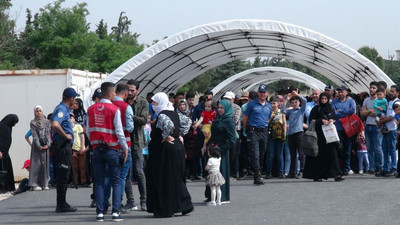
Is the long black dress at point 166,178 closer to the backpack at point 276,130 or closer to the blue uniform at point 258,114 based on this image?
the blue uniform at point 258,114

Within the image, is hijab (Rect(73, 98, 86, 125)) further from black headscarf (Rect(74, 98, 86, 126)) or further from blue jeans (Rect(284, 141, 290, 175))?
blue jeans (Rect(284, 141, 290, 175))

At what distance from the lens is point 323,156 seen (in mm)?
16484

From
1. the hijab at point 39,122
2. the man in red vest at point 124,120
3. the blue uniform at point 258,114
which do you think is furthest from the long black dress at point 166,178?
the hijab at point 39,122

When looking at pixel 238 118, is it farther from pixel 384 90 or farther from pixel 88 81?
pixel 88 81

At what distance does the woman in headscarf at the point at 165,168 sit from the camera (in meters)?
11.4

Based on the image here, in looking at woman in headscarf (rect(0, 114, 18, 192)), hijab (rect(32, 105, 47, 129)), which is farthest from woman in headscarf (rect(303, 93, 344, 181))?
woman in headscarf (rect(0, 114, 18, 192))

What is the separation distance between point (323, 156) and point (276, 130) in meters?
1.62

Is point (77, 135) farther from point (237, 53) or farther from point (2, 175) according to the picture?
point (237, 53)

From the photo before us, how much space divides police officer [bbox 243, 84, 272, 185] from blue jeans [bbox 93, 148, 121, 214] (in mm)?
5065

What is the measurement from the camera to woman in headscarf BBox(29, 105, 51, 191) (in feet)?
56.2

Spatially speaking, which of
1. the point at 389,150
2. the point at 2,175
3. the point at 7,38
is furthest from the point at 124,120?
the point at 7,38

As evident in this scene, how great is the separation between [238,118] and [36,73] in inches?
233

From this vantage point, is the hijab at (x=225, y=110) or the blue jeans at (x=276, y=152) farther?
the blue jeans at (x=276, y=152)

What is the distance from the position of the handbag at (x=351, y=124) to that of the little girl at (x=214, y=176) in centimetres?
546
